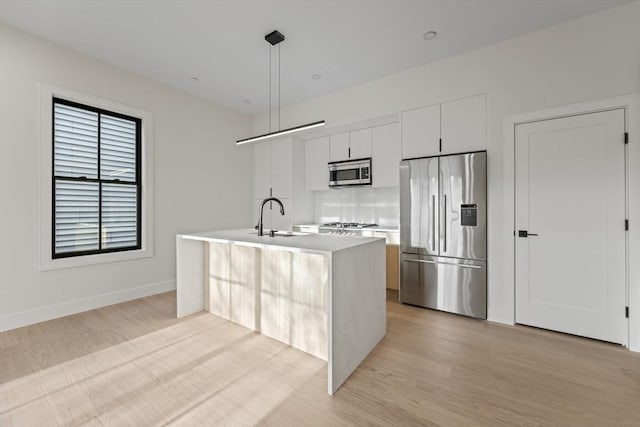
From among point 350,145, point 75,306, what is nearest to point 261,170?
point 350,145

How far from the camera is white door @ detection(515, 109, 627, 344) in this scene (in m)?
2.42

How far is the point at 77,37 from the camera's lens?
9.35 feet

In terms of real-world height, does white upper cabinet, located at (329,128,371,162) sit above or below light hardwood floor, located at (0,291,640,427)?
above

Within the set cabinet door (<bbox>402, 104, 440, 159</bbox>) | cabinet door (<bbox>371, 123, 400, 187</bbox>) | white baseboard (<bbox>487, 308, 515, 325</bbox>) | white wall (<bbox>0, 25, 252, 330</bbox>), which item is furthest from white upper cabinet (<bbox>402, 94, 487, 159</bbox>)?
white wall (<bbox>0, 25, 252, 330</bbox>)

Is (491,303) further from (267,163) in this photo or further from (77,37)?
(77,37)

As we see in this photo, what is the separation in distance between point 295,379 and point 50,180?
3213mm

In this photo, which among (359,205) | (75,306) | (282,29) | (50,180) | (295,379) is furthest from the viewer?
(359,205)

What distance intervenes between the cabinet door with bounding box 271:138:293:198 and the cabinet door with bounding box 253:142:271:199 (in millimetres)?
108

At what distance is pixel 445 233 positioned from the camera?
3.16m

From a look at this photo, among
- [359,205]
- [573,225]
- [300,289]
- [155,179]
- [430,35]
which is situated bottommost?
[300,289]

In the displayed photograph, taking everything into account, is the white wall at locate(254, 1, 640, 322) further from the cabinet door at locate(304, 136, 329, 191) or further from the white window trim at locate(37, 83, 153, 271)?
the white window trim at locate(37, 83, 153, 271)

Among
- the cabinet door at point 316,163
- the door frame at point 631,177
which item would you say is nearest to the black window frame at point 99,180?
the cabinet door at point 316,163

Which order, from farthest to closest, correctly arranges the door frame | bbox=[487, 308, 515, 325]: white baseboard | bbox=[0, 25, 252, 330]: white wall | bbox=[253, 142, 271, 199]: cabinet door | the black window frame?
bbox=[253, 142, 271, 199]: cabinet door
the black window frame
bbox=[487, 308, 515, 325]: white baseboard
bbox=[0, 25, 252, 330]: white wall
the door frame

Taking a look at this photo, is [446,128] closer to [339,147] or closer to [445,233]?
[445,233]
